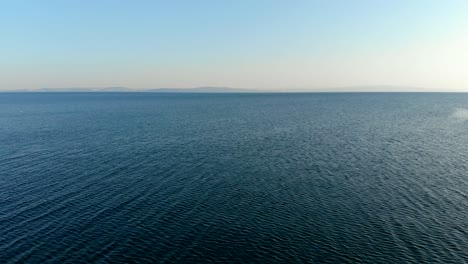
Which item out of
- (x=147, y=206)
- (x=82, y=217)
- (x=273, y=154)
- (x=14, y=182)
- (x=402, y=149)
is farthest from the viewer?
(x=402, y=149)

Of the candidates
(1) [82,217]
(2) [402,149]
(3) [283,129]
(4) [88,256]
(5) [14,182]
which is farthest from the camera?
(3) [283,129]

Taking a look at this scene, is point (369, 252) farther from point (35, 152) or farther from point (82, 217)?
point (35, 152)

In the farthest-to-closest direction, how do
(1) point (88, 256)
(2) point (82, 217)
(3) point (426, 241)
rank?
(2) point (82, 217), (3) point (426, 241), (1) point (88, 256)

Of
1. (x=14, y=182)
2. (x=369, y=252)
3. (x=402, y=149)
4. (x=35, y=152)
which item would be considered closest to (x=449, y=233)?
(x=369, y=252)

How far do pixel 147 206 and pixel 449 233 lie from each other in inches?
1599

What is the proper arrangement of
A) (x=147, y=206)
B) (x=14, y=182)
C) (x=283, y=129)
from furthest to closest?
(x=283, y=129) → (x=14, y=182) → (x=147, y=206)

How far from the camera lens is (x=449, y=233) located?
42938 mm

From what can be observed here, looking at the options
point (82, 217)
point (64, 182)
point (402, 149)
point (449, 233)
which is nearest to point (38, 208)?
point (82, 217)


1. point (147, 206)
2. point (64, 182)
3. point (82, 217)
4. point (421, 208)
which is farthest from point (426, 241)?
point (64, 182)

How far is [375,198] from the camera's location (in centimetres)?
5547

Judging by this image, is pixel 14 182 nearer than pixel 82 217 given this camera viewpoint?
No

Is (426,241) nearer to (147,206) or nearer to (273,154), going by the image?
(147,206)

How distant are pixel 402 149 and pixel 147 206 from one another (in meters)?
72.2

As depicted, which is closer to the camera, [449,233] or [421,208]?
[449,233]
